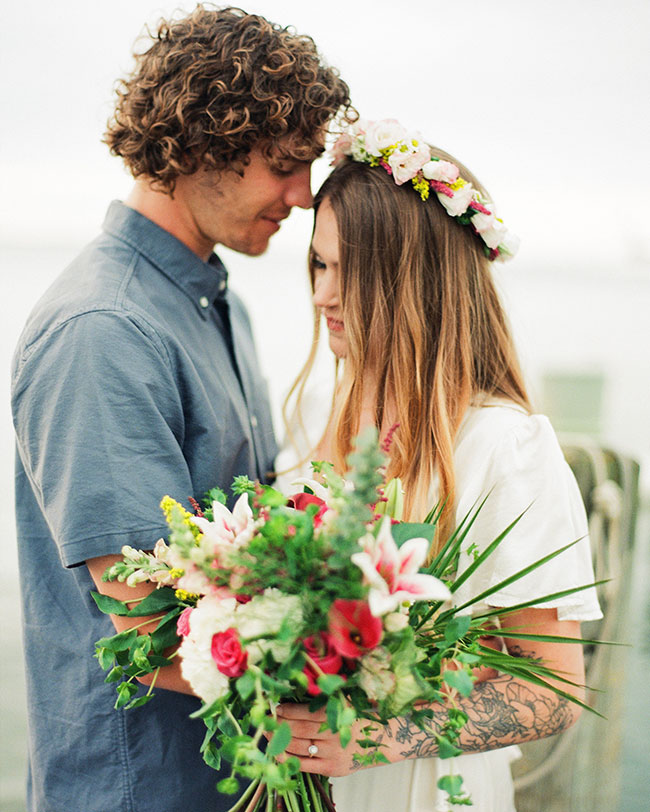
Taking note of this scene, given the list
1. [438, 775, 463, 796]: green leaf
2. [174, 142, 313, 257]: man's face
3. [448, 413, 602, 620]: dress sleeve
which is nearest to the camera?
[438, 775, 463, 796]: green leaf

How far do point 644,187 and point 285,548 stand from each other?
3940mm

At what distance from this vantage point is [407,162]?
1398 millimetres

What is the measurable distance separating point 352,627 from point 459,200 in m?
0.93

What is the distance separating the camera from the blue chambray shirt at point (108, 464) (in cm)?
114

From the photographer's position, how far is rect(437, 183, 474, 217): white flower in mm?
1387

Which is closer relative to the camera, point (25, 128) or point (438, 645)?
point (438, 645)

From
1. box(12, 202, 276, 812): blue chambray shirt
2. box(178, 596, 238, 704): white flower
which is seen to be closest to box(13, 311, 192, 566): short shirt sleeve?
box(12, 202, 276, 812): blue chambray shirt

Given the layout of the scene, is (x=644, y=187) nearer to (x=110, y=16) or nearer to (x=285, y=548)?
(x=110, y=16)

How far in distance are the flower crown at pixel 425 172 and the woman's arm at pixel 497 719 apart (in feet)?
2.43

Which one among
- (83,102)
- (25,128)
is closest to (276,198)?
(83,102)

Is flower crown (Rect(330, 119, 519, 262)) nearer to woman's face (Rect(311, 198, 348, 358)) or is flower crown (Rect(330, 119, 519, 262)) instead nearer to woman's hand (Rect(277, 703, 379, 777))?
Answer: woman's face (Rect(311, 198, 348, 358))

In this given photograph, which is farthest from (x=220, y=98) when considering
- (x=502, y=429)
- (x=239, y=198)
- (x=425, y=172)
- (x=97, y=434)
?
(x=502, y=429)

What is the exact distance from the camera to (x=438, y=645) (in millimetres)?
875

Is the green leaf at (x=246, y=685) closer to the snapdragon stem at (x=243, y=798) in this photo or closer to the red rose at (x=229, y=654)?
the red rose at (x=229, y=654)
